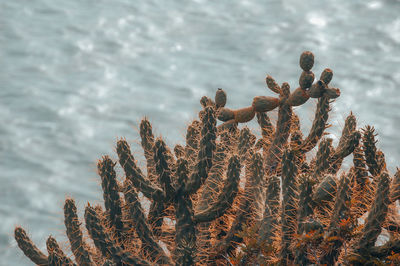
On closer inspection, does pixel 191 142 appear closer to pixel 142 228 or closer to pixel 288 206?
pixel 142 228

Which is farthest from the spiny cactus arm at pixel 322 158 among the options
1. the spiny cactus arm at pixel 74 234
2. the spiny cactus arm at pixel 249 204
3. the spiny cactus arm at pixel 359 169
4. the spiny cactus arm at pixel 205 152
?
the spiny cactus arm at pixel 74 234

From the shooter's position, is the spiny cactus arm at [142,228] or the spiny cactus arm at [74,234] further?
the spiny cactus arm at [74,234]

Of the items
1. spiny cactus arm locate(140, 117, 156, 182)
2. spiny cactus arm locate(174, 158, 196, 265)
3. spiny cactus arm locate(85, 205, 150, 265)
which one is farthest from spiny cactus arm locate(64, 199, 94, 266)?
spiny cactus arm locate(140, 117, 156, 182)

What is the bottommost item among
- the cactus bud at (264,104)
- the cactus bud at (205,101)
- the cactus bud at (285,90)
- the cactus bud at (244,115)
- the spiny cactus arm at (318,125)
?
the spiny cactus arm at (318,125)

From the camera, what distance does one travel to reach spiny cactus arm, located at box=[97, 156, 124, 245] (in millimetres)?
4570

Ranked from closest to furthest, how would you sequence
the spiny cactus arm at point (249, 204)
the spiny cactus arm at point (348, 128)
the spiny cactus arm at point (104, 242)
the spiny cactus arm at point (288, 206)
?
the spiny cactus arm at point (288, 206) → the spiny cactus arm at point (104, 242) → the spiny cactus arm at point (249, 204) → the spiny cactus arm at point (348, 128)

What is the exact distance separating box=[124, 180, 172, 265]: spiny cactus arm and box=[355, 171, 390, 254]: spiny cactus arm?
4.83 feet

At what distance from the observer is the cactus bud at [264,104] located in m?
5.50

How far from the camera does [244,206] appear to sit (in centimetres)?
488

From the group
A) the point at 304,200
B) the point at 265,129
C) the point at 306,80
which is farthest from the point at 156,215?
the point at 306,80

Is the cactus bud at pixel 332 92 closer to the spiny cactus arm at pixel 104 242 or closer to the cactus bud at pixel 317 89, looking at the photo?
the cactus bud at pixel 317 89

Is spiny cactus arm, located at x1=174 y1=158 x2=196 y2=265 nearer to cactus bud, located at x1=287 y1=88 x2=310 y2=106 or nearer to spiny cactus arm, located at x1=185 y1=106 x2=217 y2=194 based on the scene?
spiny cactus arm, located at x1=185 y1=106 x2=217 y2=194

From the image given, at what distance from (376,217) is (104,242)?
1.89 m

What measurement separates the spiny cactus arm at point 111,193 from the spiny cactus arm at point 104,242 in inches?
9.0
